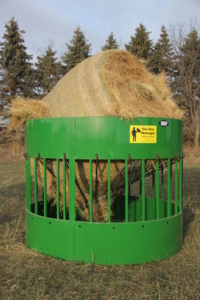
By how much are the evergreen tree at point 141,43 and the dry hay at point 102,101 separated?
83.6ft

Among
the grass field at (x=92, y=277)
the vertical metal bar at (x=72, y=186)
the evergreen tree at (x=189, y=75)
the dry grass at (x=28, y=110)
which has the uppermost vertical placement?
the evergreen tree at (x=189, y=75)

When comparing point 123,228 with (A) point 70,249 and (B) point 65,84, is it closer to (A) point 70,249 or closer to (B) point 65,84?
(A) point 70,249

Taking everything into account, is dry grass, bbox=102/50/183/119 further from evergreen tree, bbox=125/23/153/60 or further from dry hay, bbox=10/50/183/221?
evergreen tree, bbox=125/23/153/60

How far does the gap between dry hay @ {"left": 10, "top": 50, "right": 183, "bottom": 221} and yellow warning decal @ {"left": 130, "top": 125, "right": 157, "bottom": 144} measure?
179mm

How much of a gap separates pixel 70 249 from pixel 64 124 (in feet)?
5.28

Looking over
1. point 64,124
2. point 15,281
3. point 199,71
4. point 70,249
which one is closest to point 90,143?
point 64,124

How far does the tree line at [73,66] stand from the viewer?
84.6 ft

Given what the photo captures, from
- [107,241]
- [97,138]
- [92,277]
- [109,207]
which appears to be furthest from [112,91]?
[92,277]

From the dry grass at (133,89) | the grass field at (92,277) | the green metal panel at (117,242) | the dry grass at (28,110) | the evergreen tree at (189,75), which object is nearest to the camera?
the grass field at (92,277)

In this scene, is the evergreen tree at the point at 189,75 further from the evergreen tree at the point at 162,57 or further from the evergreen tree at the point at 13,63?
the evergreen tree at the point at 13,63

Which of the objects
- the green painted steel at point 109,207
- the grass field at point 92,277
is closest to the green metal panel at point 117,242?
the green painted steel at point 109,207

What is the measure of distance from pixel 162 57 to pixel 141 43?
113 inches

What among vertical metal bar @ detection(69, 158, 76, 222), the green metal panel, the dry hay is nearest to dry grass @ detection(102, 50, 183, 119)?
the dry hay

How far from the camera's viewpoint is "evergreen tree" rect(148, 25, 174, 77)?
90.4 feet
